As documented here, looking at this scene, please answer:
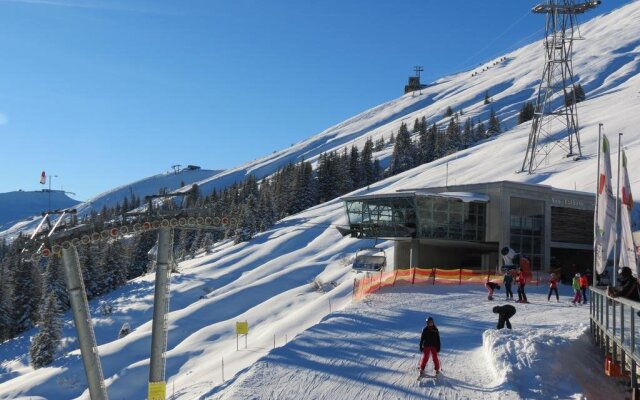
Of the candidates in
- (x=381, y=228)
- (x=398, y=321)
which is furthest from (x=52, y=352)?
(x=398, y=321)

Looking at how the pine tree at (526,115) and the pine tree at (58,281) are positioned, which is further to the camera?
the pine tree at (526,115)

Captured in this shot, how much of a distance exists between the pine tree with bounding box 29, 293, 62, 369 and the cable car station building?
25.7 metres

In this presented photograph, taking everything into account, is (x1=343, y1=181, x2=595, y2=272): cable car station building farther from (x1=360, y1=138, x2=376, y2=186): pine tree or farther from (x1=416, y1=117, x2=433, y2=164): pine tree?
(x1=416, y1=117, x2=433, y2=164): pine tree

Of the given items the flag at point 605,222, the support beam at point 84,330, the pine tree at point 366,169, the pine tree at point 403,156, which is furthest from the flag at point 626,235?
the pine tree at point 403,156

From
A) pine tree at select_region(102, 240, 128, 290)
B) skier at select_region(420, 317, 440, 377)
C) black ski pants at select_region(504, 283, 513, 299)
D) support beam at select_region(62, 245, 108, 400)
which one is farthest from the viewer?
pine tree at select_region(102, 240, 128, 290)

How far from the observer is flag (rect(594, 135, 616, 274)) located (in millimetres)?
15672

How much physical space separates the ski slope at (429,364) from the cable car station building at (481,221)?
1855cm

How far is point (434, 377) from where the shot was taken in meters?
15.5

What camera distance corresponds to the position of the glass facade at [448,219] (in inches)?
1633

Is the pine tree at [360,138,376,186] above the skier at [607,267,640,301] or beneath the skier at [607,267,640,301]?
above

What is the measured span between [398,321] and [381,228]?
2045 centimetres

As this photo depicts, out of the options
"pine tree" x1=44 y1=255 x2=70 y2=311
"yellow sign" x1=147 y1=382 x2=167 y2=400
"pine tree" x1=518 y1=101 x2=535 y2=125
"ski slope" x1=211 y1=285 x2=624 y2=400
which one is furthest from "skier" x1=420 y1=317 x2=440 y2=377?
"pine tree" x1=518 y1=101 x2=535 y2=125

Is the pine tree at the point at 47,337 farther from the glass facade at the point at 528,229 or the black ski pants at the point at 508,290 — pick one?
the black ski pants at the point at 508,290

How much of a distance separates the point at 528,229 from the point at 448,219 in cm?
491
